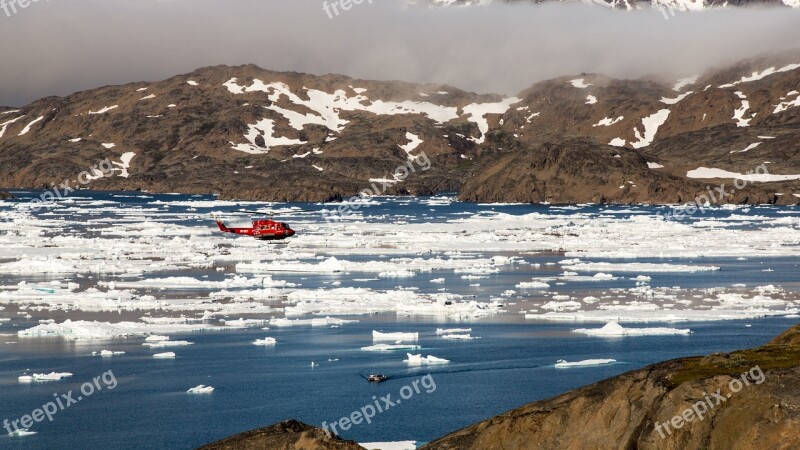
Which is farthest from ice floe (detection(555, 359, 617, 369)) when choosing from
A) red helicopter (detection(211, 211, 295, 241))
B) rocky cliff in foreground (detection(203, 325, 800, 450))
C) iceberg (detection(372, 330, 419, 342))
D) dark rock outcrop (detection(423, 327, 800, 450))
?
red helicopter (detection(211, 211, 295, 241))

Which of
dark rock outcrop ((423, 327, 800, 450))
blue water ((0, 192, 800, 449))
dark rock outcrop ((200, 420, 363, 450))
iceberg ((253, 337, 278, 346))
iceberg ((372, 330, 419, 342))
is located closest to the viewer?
dark rock outcrop ((423, 327, 800, 450))

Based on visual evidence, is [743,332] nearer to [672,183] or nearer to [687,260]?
[687,260]

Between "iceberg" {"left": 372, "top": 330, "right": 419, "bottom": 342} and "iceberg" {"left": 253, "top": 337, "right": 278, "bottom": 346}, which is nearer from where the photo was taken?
"iceberg" {"left": 253, "top": 337, "right": 278, "bottom": 346}

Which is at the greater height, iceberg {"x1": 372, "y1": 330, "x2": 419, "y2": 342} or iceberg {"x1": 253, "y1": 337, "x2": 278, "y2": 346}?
iceberg {"x1": 253, "y1": 337, "x2": 278, "y2": 346}

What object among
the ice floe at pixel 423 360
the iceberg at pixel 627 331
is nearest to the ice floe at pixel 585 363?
the ice floe at pixel 423 360

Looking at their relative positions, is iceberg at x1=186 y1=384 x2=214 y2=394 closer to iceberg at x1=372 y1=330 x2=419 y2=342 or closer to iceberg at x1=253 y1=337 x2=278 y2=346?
iceberg at x1=253 y1=337 x2=278 y2=346

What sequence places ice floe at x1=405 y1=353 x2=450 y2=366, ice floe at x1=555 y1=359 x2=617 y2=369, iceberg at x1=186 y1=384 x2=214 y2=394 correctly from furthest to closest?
ice floe at x1=405 y1=353 x2=450 y2=366
ice floe at x1=555 y1=359 x2=617 y2=369
iceberg at x1=186 y1=384 x2=214 y2=394
